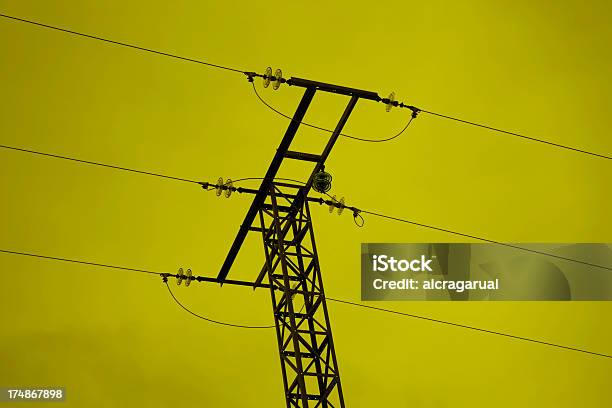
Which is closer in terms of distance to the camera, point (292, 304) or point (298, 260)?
point (292, 304)

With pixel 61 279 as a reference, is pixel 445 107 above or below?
above

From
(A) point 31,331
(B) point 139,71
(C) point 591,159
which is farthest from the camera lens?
(C) point 591,159

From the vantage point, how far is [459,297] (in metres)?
11.3

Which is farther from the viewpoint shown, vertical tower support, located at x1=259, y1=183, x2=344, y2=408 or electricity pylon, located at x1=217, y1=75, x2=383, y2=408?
vertical tower support, located at x1=259, y1=183, x2=344, y2=408

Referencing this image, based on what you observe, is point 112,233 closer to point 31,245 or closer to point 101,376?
point 31,245

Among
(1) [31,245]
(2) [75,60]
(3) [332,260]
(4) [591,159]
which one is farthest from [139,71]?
(4) [591,159]

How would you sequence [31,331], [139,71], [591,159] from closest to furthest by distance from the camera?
[31,331] < [139,71] < [591,159]

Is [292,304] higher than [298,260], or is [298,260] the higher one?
[298,260]

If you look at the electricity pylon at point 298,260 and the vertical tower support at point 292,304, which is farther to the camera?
the vertical tower support at point 292,304

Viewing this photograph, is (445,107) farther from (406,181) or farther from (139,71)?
(139,71)

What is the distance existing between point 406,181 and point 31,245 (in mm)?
4068

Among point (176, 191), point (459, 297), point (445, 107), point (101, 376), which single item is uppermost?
point (445, 107)

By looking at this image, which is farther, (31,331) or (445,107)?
Result: (445,107)

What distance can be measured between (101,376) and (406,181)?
388 cm
